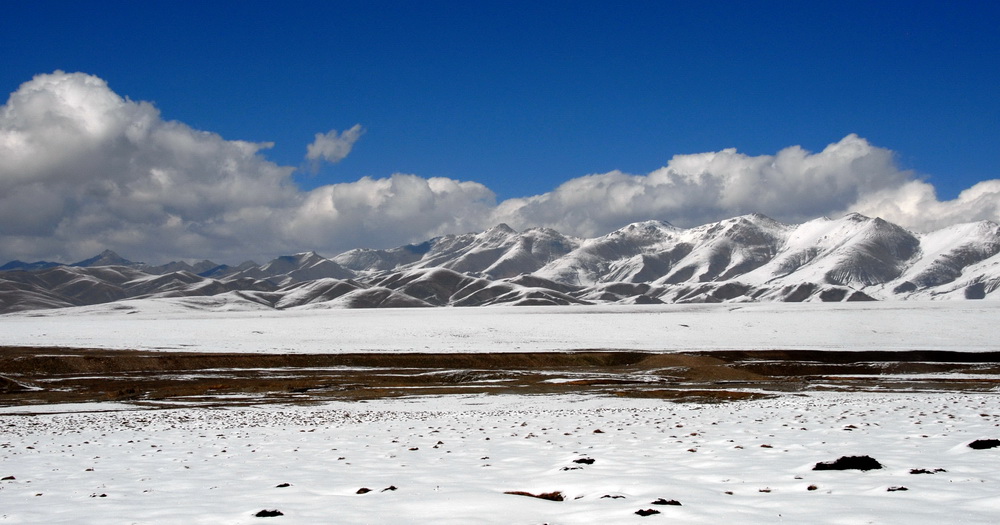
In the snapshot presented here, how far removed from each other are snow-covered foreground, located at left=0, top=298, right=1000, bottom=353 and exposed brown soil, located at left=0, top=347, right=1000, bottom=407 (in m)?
6.72

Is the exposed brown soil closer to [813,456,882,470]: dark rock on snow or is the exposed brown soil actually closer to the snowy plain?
the snowy plain

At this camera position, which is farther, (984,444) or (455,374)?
(455,374)

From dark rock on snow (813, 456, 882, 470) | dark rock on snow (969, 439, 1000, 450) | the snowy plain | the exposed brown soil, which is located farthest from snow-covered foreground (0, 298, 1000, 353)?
dark rock on snow (813, 456, 882, 470)

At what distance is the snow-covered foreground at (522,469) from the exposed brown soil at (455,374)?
16121 mm

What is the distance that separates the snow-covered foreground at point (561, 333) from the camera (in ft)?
279

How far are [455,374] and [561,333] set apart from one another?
41825mm

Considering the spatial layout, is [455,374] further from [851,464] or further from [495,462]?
[851,464]

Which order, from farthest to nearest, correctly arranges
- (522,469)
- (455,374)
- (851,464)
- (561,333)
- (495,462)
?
(561,333)
(455,374)
(495,462)
(522,469)
(851,464)

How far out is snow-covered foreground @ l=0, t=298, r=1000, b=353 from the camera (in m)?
85.1

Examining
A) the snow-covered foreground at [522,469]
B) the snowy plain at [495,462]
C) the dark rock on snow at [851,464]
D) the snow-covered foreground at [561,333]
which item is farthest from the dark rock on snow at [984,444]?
the snow-covered foreground at [561,333]

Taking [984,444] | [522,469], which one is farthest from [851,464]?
[522,469]

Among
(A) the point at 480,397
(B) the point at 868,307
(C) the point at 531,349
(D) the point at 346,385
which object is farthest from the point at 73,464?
(B) the point at 868,307

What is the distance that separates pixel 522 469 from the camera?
13.7m

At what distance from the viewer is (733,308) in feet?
505
